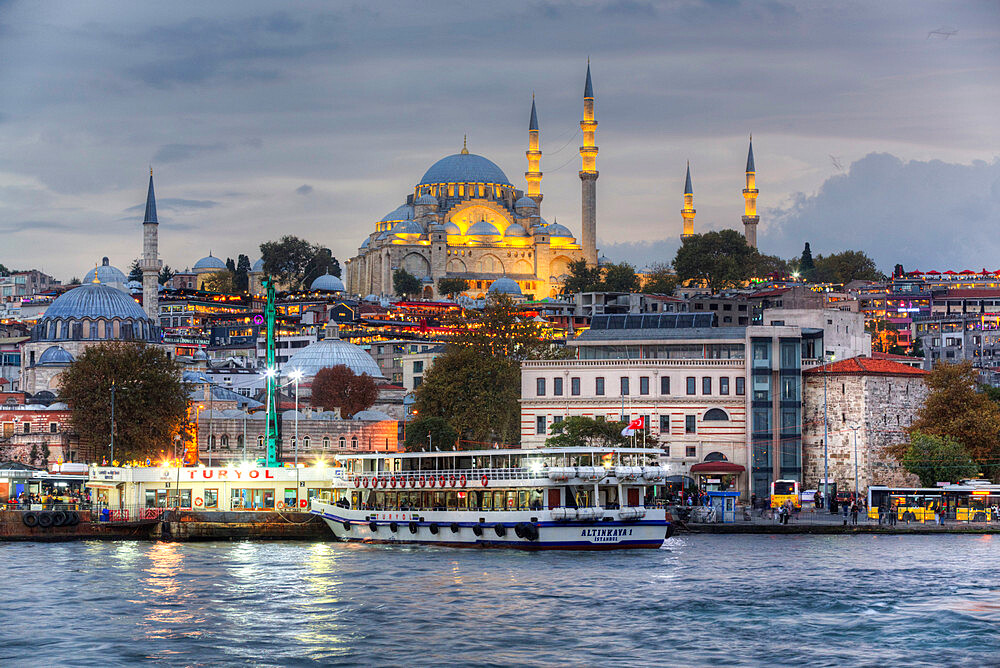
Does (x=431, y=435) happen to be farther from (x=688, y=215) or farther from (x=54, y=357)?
(x=688, y=215)

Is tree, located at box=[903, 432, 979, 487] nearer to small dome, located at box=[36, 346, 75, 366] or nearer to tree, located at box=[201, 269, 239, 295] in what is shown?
small dome, located at box=[36, 346, 75, 366]

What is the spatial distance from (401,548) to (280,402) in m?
39.8

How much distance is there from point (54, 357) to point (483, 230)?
264 feet

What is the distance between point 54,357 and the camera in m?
91.0

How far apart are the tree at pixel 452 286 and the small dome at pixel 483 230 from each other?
918 cm

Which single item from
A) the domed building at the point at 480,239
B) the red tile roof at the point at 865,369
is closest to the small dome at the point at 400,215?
the domed building at the point at 480,239

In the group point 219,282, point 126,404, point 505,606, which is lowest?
point 505,606

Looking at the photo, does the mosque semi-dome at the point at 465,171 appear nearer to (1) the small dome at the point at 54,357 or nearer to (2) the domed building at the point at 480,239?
(2) the domed building at the point at 480,239

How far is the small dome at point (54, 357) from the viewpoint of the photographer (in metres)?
90.4

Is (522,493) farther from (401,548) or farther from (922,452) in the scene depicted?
(922,452)

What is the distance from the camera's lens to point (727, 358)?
218ft

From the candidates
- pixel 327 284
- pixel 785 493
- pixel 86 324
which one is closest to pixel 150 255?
pixel 86 324

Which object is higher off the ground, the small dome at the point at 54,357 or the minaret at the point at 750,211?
the minaret at the point at 750,211

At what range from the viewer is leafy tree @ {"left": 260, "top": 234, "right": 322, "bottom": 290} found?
166625 millimetres
